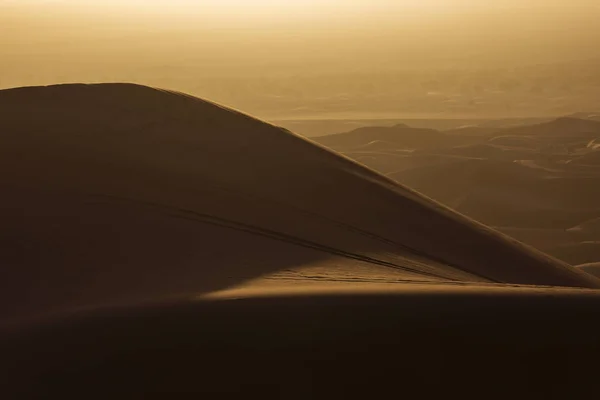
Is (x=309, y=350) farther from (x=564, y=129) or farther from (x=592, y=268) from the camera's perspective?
(x=564, y=129)

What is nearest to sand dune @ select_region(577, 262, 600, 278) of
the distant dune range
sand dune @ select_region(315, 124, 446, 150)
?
the distant dune range

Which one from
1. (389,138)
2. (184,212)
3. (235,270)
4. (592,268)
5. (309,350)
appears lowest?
(592,268)

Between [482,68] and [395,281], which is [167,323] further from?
[482,68]

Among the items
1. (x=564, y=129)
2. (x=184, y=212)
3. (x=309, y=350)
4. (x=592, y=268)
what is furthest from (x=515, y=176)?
(x=309, y=350)

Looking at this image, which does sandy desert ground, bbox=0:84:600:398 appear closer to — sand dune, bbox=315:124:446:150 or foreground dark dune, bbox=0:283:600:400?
foreground dark dune, bbox=0:283:600:400

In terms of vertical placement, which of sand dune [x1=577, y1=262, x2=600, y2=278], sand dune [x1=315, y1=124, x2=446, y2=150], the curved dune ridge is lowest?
sand dune [x1=577, y1=262, x2=600, y2=278]

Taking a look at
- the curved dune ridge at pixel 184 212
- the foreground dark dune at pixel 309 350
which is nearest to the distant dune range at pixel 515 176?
the curved dune ridge at pixel 184 212

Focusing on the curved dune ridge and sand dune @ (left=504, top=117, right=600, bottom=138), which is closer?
the curved dune ridge

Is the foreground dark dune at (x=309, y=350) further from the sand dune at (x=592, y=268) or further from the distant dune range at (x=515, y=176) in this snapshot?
the distant dune range at (x=515, y=176)
